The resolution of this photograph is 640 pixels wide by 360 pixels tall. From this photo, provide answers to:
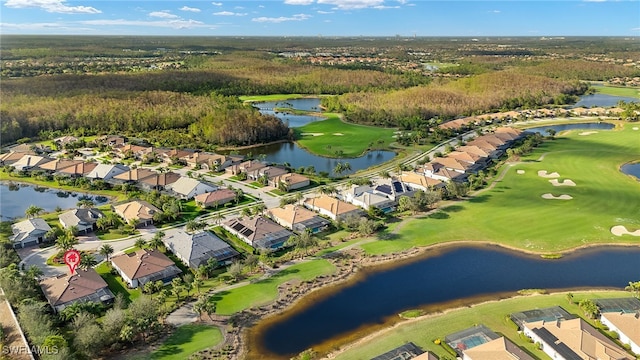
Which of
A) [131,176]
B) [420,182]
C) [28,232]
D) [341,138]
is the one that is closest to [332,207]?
[420,182]

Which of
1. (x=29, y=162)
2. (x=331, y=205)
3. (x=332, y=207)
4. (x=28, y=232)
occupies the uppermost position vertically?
(x=29, y=162)

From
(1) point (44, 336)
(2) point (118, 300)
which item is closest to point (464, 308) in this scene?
(2) point (118, 300)

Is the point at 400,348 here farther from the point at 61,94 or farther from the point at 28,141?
the point at 61,94

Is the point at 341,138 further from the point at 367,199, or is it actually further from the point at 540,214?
the point at 540,214

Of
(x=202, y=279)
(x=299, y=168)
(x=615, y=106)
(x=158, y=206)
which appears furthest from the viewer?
(x=615, y=106)

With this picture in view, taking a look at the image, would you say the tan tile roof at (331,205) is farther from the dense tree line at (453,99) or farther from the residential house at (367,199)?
the dense tree line at (453,99)

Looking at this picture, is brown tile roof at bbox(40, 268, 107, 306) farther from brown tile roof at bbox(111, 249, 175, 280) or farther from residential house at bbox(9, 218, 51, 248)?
residential house at bbox(9, 218, 51, 248)
